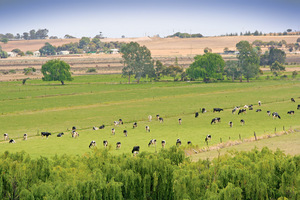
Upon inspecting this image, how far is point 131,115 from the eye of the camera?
7450cm

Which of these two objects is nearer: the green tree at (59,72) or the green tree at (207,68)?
the green tree at (59,72)

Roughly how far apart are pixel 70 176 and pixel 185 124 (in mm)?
36005

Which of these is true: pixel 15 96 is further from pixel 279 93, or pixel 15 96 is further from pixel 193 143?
pixel 193 143

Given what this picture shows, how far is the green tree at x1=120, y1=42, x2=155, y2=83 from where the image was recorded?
505 ft

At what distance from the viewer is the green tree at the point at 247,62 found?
491 ft

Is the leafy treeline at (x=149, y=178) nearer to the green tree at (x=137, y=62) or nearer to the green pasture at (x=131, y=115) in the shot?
the green pasture at (x=131, y=115)

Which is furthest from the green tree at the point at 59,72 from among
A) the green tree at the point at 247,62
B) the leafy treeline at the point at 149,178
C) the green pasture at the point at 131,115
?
the leafy treeline at the point at 149,178

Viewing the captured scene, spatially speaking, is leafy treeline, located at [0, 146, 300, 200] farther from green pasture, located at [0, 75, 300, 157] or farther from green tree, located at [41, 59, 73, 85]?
green tree, located at [41, 59, 73, 85]

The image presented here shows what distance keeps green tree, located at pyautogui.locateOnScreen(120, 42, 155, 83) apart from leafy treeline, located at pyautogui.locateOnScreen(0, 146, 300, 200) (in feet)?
389

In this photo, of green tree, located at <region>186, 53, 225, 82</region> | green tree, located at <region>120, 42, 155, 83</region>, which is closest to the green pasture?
green tree, located at <region>186, 53, 225, 82</region>

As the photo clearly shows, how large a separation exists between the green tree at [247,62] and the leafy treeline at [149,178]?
116736mm

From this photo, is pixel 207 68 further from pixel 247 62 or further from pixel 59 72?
pixel 59 72

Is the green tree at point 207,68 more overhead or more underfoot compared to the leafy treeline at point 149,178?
more underfoot

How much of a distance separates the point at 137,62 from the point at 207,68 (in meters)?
23.1
